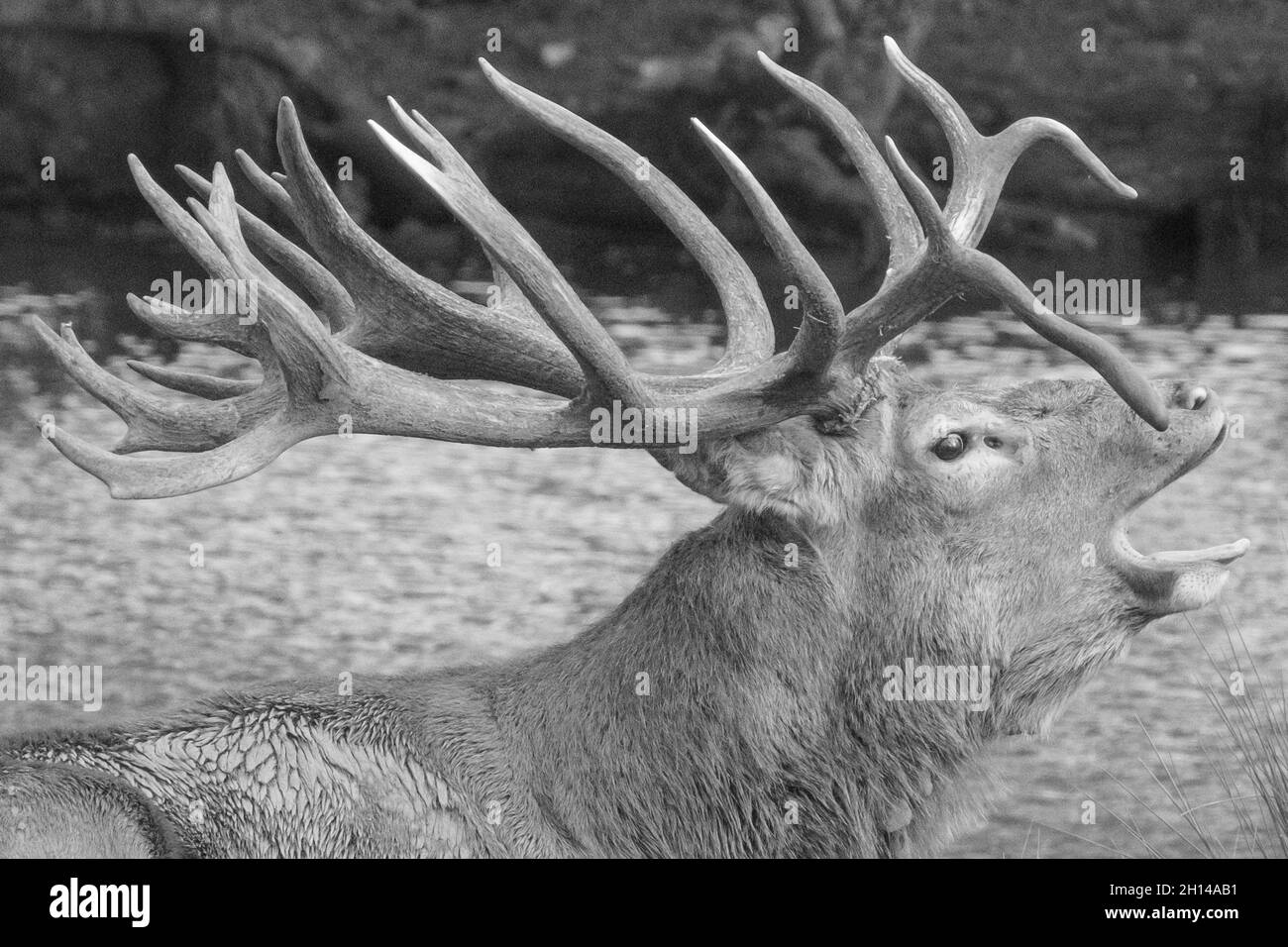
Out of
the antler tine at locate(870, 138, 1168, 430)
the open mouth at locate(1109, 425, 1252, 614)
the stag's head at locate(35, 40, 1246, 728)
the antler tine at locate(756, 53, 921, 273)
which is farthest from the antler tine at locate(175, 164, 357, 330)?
the open mouth at locate(1109, 425, 1252, 614)

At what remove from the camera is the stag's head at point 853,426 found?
11.2ft

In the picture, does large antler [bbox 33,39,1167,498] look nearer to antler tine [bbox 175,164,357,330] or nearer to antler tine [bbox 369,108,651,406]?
antler tine [bbox 369,108,651,406]

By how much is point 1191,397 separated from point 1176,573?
35 centimetres

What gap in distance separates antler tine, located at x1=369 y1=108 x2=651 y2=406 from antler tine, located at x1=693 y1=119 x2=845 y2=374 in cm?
31

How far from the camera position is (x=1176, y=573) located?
3.46 m

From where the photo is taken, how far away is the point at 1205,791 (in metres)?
5.42

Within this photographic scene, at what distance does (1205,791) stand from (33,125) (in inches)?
622

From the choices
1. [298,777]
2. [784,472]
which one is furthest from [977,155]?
[298,777]

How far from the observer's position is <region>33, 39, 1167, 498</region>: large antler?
3.36m

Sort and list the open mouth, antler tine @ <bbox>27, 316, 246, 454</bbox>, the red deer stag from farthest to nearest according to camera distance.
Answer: antler tine @ <bbox>27, 316, 246, 454</bbox> → the open mouth → the red deer stag

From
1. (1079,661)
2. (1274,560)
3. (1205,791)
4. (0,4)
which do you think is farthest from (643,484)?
(0,4)

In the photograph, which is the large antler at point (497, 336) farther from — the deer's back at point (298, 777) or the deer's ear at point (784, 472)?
the deer's back at point (298, 777)

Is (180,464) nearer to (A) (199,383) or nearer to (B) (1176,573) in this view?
(A) (199,383)

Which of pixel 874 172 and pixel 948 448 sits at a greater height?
pixel 874 172
